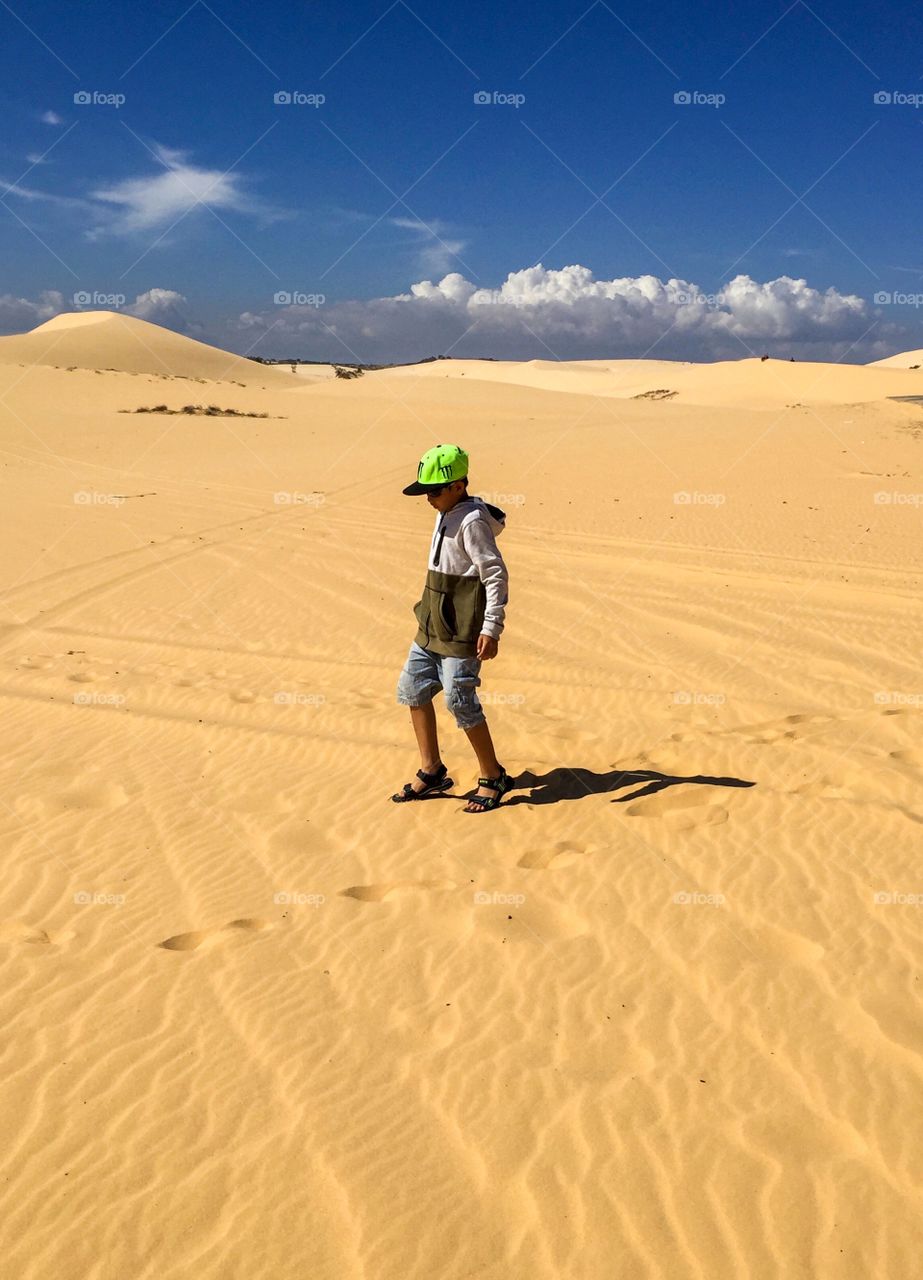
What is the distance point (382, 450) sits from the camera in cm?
2373

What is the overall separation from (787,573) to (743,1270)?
934cm

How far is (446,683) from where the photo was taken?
4898 mm

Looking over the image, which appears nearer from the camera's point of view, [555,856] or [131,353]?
[555,856]

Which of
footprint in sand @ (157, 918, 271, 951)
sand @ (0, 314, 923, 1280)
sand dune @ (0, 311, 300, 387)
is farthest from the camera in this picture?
sand dune @ (0, 311, 300, 387)

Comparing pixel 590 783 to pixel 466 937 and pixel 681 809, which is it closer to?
pixel 681 809

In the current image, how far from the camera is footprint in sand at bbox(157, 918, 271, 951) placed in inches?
161

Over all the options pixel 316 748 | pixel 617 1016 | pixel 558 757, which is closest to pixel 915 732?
pixel 558 757
